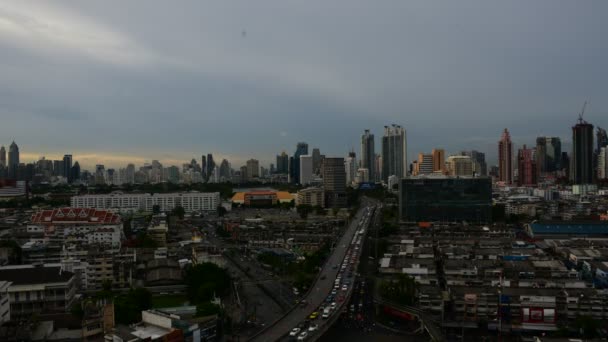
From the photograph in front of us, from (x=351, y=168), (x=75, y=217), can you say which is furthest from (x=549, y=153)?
(x=75, y=217)

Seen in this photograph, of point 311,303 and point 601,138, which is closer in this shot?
point 311,303

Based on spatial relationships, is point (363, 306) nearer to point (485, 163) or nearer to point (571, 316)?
point (571, 316)

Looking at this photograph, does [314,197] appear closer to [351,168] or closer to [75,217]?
[75,217]

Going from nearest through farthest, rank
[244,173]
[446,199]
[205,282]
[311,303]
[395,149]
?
[311,303]
[205,282]
[446,199]
[395,149]
[244,173]

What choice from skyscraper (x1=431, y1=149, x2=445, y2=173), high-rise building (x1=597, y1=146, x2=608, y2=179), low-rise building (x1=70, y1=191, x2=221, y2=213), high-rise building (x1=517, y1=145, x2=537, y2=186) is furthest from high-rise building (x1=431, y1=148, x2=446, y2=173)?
low-rise building (x1=70, y1=191, x2=221, y2=213)

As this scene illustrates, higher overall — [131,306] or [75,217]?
[75,217]

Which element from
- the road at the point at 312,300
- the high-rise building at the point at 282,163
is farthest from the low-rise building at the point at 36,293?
the high-rise building at the point at 282,163

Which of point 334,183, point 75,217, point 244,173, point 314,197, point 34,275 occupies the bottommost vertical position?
point 34,275
